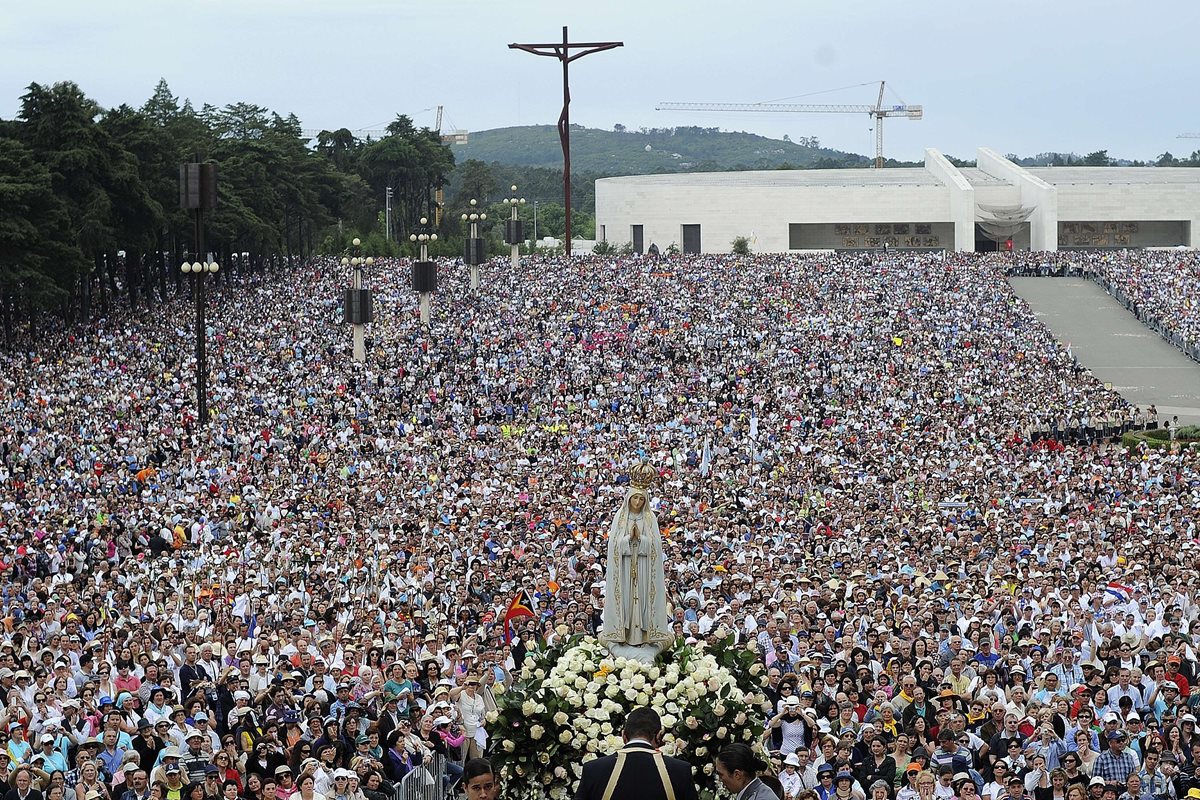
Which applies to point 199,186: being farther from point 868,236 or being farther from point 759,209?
point 868,236

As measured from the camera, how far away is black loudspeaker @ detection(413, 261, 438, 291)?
48.4 metres

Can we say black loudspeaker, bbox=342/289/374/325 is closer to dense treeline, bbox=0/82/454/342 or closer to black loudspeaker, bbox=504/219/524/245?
dense treeline, bbox=0/82/454/342

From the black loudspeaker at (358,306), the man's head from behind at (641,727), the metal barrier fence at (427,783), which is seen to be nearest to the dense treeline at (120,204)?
the black loudspeaker at (358,306)

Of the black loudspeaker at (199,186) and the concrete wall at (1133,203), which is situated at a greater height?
the concrete wall at (1133,203)

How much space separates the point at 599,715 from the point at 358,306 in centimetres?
3484

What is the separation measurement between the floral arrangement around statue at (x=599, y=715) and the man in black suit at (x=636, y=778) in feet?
8.15

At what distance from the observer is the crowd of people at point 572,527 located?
466 inches

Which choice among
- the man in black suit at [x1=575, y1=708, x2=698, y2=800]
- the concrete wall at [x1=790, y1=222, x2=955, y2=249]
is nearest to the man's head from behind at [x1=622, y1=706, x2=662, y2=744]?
the man in black suit at [x1=575, y1=708, x2=698, y2=800]

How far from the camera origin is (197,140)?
61.8 m

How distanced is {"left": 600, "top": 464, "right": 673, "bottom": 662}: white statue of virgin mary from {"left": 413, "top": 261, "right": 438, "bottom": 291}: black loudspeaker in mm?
37585

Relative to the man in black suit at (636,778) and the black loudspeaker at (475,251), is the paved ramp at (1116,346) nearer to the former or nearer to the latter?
the black loudspeaker at (475,251)

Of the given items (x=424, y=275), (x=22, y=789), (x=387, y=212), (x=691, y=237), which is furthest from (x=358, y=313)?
(x=691, y=237)

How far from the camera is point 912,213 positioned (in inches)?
3524

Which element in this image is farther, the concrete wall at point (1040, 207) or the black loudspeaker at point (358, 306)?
the concrete wall at point (1040, 207)
